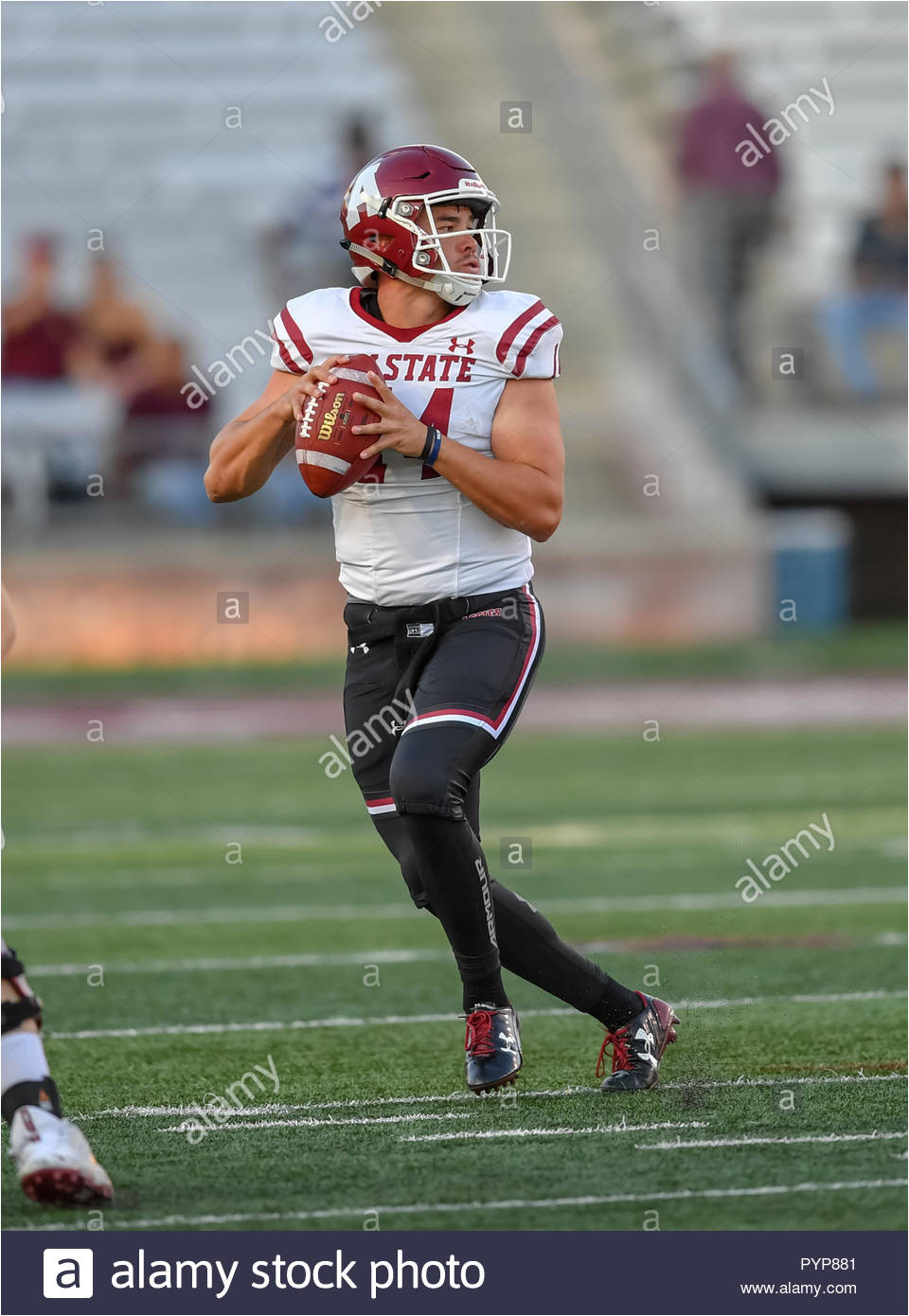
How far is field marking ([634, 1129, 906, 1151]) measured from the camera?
4.02m

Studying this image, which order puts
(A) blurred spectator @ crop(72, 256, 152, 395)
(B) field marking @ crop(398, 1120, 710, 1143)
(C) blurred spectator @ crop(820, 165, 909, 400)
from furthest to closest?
(C) blurred spectator @ crop(820, 165, 909, 400) < (A) blurred spectator @ crop(72, 256, 152, 395) < (B) field marking @ crop(398, 1120, 710, 1143)

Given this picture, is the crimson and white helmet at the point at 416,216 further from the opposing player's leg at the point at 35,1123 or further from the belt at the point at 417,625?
the opposing player's leg at the point at 35,1123

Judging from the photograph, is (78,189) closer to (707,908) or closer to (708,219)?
(708,219)

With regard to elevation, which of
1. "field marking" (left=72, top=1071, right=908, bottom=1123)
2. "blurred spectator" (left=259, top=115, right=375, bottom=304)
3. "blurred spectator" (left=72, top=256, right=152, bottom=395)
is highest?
"blurred spectator" (left=259, top=115, right=375, bottom=304)

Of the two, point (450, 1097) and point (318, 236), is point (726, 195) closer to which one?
point (318, 236)

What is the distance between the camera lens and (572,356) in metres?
18.2

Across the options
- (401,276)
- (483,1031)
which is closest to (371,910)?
(483,1031)

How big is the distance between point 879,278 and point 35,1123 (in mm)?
15174

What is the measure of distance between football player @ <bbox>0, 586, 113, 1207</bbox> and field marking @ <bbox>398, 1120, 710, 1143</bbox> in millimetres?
729

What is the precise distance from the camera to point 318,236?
16.0m
